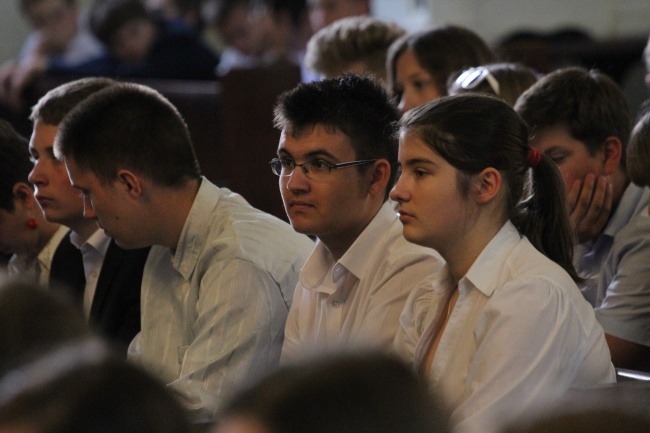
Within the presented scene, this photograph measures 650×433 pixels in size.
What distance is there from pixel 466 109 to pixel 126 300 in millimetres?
1125

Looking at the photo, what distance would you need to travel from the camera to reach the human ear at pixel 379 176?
91.6 inches

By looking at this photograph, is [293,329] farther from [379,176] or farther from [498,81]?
[498,81]

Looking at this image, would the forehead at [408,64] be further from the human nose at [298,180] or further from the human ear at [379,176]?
the human nose at [298,180]

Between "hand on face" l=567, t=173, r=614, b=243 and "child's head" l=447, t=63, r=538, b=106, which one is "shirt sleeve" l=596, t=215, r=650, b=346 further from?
"child's head" l=447, t=63, r=538, b=106

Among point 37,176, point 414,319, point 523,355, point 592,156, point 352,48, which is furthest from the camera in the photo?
point 352,48

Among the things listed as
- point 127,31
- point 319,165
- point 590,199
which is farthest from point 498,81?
point 127,31

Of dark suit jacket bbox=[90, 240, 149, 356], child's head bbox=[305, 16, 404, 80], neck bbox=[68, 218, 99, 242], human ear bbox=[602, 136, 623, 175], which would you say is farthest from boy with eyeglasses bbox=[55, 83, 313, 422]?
child's head bbox=[305, 16, 404, 80]

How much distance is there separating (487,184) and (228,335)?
67cm

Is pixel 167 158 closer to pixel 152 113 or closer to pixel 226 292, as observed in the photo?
pixel 152 113

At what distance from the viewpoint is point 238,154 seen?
16.9 ft

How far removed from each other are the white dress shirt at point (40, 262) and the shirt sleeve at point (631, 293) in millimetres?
1587

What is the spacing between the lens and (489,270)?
190cm

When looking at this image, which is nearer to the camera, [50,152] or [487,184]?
[487,184]

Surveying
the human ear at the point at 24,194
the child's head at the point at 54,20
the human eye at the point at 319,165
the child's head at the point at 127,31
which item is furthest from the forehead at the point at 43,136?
the child's head at the point at 54,20
